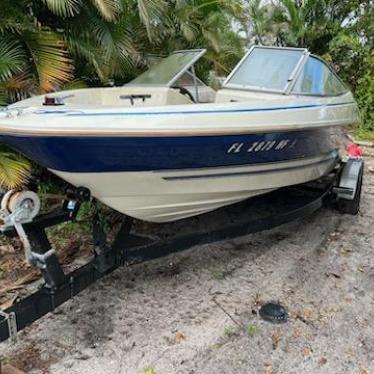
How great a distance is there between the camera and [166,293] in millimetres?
3592

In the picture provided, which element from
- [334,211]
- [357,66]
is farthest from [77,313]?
[357,66]

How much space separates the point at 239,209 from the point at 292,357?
2.53 metres

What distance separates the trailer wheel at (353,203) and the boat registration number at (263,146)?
1.45 meters

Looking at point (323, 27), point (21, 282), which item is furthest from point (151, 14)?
point (323, 27)

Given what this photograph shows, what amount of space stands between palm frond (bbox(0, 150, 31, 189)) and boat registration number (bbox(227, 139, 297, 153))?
2.14 metres

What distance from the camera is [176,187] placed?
3.31 meters

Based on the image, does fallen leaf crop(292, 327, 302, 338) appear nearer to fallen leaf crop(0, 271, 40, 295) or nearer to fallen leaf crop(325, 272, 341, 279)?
fallen leaf crop(325, 272, 341, 279)

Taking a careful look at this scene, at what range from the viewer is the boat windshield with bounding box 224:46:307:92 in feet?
13.6

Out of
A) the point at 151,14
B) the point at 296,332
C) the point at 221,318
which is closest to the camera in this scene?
the point at 296,332

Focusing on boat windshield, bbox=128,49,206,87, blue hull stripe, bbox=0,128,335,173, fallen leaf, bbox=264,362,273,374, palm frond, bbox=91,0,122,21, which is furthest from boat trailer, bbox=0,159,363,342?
palm frond, bbox=91,0,122,21

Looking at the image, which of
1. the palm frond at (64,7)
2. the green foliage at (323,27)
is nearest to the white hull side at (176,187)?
the palm frond at (64,7)

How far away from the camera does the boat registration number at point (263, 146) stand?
336 cm

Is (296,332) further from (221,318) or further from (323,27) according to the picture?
(323,27)

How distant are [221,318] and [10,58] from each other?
10.6 ft
